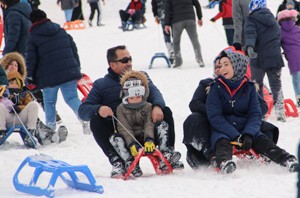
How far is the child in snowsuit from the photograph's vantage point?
350 inches

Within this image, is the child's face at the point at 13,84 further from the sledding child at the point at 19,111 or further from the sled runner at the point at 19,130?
the sled runner at the point at 19,130

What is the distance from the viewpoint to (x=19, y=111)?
26.6 ft

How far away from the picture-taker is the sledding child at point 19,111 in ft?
26.3

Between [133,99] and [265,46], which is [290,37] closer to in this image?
[265,46]

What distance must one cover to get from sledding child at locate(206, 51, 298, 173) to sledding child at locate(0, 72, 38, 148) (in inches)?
96.3

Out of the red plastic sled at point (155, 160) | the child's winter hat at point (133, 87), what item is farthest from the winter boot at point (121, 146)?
the child's winter hat at point (133, 87)

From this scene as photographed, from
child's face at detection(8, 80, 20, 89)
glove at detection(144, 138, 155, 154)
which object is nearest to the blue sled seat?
glove at detection(144, 138, 155, 154)

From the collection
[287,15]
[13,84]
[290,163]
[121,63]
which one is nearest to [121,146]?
[121,63]

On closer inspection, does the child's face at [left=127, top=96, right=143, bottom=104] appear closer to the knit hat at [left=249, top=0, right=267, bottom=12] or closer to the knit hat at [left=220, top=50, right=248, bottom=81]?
the knit hat at [left=220, top=50, right=248, bottom=81]

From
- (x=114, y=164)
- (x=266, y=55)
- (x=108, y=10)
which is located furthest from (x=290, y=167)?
(x=108, y=10)

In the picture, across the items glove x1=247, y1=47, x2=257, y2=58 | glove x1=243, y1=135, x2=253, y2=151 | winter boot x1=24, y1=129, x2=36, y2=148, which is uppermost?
Answer: glove x1=247, y1=47, x2=257, y2=58

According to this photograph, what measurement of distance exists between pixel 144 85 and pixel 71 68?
2404 mm

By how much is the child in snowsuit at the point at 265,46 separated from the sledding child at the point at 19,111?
2.53m

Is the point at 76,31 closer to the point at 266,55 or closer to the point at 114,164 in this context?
the point at 266,55
